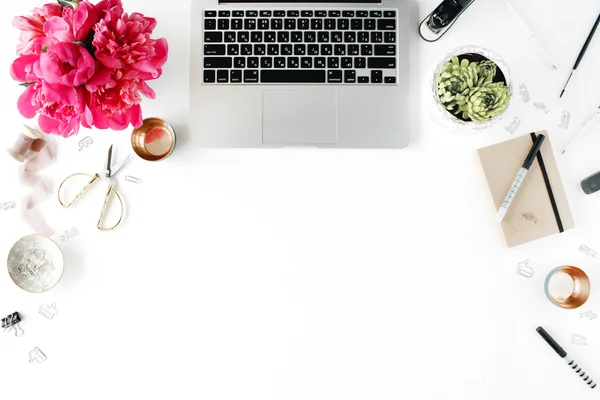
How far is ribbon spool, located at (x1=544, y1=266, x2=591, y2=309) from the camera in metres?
0.83

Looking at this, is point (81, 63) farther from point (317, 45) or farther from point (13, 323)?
point (13, 323)

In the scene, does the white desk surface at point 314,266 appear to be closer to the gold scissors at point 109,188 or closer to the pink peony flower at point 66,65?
the gold scissors at point 109,188

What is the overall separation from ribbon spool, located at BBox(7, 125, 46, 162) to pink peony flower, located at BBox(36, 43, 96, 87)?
0.24 m

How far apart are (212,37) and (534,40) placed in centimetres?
62

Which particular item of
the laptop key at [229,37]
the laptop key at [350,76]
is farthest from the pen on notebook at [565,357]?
the laptop key at [229,37]

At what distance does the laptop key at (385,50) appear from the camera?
0.84 m

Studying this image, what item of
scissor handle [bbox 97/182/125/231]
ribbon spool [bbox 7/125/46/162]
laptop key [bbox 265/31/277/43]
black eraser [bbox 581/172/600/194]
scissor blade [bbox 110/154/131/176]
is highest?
laptop key [bbox 265/31/277/43]

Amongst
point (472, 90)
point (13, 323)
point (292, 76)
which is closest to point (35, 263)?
point (13, 323)

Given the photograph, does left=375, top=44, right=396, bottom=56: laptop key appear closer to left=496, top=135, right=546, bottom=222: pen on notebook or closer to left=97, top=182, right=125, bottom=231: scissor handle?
left=496, top=135, right=546, bottom=222: pen on notebook

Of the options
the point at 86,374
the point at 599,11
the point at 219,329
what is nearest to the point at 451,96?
the point at 599,11

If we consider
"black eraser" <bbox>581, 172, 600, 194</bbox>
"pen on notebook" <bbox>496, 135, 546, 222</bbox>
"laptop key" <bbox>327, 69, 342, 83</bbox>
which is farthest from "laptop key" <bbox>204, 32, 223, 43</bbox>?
"black eraser" <bbox>581, 172, 600, 194</bbox>

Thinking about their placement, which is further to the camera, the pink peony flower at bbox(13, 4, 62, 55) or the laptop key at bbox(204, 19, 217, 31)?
the laptop key at bbox(204, 19, 217, 31)

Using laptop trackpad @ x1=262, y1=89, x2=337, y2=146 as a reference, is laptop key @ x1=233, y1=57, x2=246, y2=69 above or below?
above

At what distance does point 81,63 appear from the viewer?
683 millimetres
